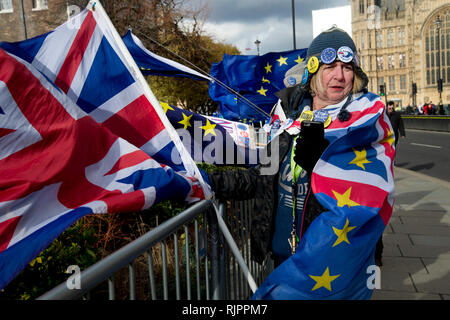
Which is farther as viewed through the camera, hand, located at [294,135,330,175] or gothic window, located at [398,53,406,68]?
gothic window, located at [398,53,406,68]

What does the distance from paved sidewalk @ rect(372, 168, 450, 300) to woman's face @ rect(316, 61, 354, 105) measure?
8.20ft

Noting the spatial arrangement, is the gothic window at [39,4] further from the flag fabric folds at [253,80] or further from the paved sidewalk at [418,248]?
the paved sidewalk at [418,248]

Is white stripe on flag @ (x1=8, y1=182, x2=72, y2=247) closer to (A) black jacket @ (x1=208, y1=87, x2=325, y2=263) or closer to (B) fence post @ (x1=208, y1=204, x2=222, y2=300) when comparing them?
(B) fence post @ (x1=208, y1=204, x2=222, y2=300)

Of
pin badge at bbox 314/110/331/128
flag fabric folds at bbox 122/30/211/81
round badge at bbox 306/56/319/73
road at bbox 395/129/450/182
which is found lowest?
road at bbox 395/129/450/182

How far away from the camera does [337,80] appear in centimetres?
224

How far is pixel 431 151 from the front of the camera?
1567 centimetres

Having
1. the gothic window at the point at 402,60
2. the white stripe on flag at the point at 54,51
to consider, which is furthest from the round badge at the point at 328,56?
the gothic window at the point at 402,60

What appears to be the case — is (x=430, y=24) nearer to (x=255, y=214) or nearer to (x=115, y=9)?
(x=115, y=9)

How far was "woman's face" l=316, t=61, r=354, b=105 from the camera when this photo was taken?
224 cm

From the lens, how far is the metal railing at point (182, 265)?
1308 millimetres

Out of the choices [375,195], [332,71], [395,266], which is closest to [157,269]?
[375,195]

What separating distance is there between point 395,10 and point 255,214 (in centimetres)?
10951

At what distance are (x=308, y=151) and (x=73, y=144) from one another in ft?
3.65

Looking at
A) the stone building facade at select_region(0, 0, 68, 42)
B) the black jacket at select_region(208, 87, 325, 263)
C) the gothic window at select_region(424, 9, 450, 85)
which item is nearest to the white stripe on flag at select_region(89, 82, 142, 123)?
the black jacket at select_region(208, 87, 325, 263)
